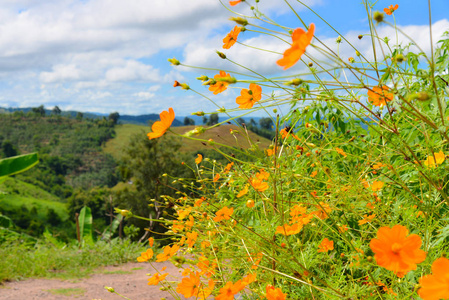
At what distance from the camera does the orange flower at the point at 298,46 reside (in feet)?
2.15

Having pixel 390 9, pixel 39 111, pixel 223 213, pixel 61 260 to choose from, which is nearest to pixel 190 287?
pixel 223 213

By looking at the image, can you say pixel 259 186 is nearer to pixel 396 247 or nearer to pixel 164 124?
pixel 164 124

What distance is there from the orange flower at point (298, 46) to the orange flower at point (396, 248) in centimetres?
39

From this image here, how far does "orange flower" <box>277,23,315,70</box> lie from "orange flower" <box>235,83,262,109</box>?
1.42 ft

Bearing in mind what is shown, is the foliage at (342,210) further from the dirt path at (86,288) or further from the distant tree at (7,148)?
the distant tree at (7,148)

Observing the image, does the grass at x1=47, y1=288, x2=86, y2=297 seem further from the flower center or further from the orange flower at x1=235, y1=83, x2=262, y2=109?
the flower center

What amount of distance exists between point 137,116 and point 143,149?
452ft

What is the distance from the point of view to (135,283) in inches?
140

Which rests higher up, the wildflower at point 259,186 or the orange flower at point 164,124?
the orange flower at point 164,124

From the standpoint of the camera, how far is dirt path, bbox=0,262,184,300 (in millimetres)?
3094

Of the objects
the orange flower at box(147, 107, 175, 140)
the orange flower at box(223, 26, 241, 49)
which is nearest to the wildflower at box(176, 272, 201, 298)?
the orange flower at box(147, 107, 175, 140)

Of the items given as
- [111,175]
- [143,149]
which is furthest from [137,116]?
[143,149]

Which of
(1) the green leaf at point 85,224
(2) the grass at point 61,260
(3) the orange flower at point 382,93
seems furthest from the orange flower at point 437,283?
(1) the green leaf at point 85,224

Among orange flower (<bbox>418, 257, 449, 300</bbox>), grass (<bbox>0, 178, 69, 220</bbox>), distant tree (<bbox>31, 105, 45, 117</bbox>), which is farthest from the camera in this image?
distant tree (<bbox>31, 105, 45, 117</bbox>)
